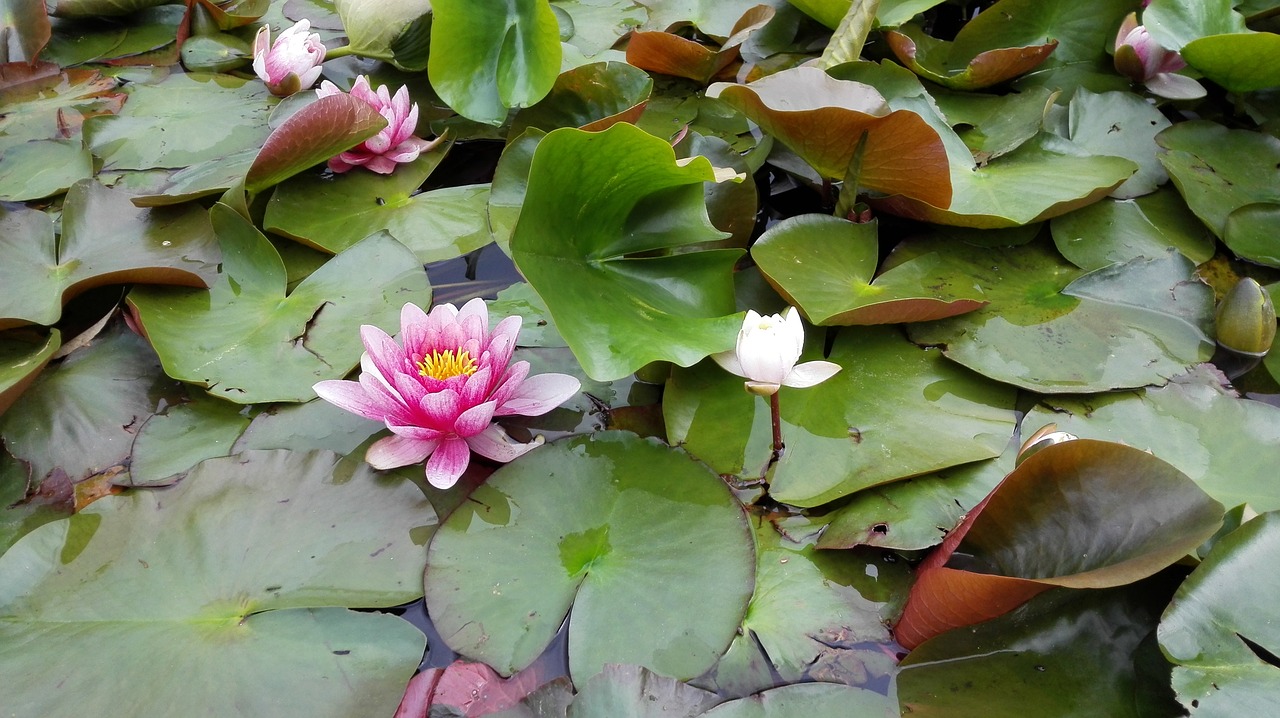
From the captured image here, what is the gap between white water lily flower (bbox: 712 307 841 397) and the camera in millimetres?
1388

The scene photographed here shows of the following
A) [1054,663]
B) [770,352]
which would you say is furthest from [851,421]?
[1054,663]

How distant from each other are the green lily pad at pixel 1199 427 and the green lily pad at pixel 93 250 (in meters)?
2.04

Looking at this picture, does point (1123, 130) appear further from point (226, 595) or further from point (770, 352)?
point (226, 595)

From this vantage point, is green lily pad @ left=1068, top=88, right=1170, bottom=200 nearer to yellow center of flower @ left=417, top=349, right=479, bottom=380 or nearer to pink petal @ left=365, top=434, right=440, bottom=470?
yellow center of flower @ left=417, top=349, right=479, bottom=380

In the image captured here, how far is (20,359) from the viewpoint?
1.70 meters

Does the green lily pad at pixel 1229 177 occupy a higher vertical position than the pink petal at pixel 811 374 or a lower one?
higher

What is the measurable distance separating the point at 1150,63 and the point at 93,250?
307 cm

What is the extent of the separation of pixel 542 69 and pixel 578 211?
753mm

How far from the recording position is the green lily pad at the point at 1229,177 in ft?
6.34

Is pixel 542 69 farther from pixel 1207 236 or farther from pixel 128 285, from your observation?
pixel 1207 236

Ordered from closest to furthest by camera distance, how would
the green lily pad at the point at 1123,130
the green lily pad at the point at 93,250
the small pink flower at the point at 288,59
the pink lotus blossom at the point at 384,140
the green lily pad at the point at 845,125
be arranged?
1. the green lily pad at the point at 845,125
2. the green lily pad at the point at 93,250
3. the green lily pad at the point at 1123,130
4. the pink lotus blossom at the point at 384,140
5. the small pink flower at the point at 288,59

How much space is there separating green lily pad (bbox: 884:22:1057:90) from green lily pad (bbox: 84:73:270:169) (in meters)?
2.06

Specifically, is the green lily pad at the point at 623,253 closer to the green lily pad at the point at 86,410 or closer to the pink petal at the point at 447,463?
the pink petal at the point at 447,463

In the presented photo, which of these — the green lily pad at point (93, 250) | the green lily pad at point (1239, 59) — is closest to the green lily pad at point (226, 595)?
the green lily pad at point (93, 250)
